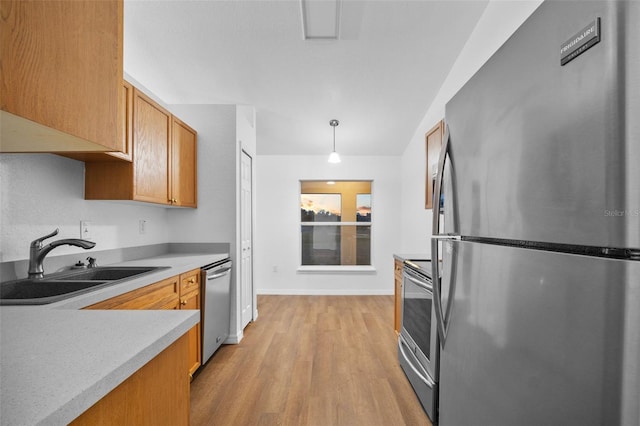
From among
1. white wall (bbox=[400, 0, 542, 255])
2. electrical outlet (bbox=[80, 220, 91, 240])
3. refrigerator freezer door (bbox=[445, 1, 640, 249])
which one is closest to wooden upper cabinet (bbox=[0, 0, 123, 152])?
refrigerator freezer door (bbox=[445, 1, 640, 249])

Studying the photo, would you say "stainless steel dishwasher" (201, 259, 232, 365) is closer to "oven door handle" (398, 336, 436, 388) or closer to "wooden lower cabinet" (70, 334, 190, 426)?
"oven door handle" (398, 336, 436, 388)

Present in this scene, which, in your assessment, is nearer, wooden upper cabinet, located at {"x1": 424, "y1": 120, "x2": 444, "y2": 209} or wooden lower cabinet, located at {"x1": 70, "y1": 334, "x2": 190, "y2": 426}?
wooden lower cabinet, located at {"x1": 70, "y1": 334, "x2": 190, "y2": 426}

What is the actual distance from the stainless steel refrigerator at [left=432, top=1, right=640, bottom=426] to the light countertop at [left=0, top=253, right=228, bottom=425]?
2.99ft

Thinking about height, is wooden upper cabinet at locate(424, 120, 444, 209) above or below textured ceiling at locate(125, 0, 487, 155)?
below

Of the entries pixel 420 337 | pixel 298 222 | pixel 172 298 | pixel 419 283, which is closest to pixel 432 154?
pixel 419 283

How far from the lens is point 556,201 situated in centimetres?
69

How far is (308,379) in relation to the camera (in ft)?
7.94

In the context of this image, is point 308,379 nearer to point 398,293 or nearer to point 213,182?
point 398,293

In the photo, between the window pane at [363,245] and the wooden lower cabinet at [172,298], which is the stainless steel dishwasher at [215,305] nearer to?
the wooden lower cabinet at [172,298]

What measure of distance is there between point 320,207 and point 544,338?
191 inches

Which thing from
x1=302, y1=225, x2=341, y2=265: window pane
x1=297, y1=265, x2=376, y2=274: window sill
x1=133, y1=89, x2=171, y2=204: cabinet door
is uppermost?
x1=133, y1=89, x2=171, y2=204: cabinet door

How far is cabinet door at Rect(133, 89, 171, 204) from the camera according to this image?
2.23 m

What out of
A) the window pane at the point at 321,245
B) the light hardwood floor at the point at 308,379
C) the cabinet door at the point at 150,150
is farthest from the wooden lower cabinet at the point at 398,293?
the window pane at the point at 321,245

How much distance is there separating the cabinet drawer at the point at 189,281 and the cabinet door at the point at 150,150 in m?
0.64
